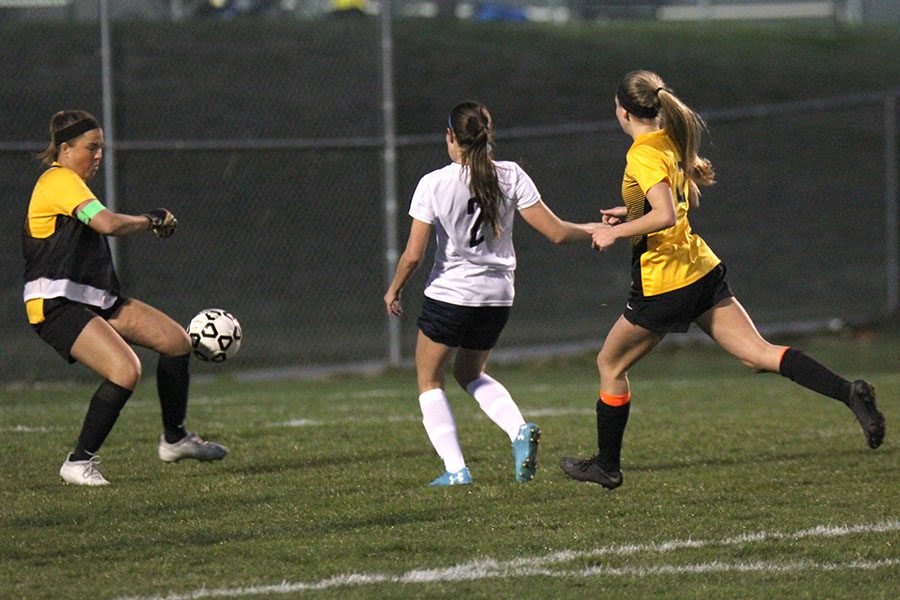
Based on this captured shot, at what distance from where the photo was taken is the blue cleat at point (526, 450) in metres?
6.98

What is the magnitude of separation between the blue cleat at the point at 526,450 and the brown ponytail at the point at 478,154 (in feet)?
3.21

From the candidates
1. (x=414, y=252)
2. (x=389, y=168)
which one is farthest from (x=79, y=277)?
(x=389, y=168)

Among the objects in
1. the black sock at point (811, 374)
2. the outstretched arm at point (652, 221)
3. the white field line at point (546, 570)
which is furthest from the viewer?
the black sock at point (811, 374)

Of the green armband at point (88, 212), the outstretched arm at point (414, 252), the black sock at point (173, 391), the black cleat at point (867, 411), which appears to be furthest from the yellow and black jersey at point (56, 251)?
the black cleat at point (867, 411)

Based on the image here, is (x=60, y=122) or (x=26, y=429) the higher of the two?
(x=60, y=122)

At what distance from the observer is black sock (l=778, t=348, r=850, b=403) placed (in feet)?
22.5

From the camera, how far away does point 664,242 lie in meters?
6.77

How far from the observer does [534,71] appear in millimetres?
27094

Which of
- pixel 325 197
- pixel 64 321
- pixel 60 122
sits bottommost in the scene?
pixel 325 197

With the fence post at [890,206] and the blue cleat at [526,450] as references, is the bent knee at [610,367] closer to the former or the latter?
the blue cleat at [526,450]

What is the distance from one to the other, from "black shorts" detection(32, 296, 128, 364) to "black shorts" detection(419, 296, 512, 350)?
65.7 inches

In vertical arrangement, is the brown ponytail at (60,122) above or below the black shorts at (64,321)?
above

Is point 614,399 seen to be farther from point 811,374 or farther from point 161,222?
point 161,222

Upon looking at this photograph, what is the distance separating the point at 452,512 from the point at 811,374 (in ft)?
5.85
